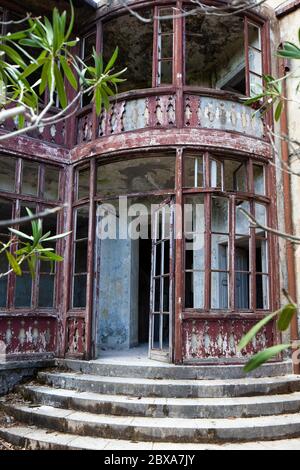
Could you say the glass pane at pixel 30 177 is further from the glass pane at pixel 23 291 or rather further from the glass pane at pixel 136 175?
the glass pane at pixel 23 291

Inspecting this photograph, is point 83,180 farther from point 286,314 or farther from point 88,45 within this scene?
point 286,314

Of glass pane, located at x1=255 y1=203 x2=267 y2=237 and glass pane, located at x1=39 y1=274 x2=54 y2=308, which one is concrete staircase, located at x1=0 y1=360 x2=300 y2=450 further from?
glass pane, located at x1=39 y1=274 x2=54 y2=308

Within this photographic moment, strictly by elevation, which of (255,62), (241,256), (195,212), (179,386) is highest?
(255,62)

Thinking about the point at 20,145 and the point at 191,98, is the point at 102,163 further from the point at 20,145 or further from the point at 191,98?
the point at 191,98

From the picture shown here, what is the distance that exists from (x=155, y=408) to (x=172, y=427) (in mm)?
433

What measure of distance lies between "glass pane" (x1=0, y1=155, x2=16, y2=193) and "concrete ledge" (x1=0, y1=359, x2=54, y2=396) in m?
2.73

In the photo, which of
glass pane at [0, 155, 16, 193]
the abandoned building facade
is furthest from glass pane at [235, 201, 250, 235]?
glass pane at [0, 155, 16, 193]

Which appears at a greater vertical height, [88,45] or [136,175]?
[88,45]

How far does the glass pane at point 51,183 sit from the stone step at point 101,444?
392 centimetres

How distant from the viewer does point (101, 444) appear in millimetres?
4328

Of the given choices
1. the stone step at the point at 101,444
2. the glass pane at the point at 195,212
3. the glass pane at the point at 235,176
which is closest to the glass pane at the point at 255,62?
the glass pane at the point at 235,176

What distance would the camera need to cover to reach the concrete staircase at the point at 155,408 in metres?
4.44

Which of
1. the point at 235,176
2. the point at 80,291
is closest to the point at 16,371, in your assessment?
the point at 80,291

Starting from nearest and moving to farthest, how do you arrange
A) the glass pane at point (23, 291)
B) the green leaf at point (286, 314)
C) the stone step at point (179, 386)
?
the green leaf at point (286, 314) → the stone step at point (179, 386) → the glass pane at point (23, 291)
